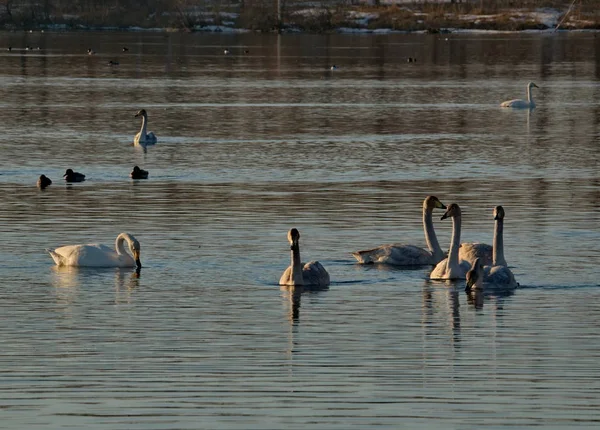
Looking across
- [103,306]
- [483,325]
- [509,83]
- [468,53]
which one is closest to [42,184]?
[103,306]

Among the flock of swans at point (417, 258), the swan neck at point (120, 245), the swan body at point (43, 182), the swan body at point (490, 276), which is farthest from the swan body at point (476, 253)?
the swan body at point (43, 182)

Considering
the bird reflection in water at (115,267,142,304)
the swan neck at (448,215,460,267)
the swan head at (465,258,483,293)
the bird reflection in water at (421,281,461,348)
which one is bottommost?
the bird reflection in water at (421,281,461,348)

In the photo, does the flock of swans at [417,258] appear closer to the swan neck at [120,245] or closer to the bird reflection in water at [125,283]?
the swan neck at [120,245]

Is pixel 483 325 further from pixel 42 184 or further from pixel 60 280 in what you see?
pixel 42 184

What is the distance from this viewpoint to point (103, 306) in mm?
18328

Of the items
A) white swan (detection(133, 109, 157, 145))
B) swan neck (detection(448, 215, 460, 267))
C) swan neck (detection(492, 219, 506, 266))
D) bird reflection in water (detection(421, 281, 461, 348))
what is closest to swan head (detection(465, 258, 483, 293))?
bird reflection in water (detection(421, 281, 461, 348))

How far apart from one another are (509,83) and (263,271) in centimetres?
5078

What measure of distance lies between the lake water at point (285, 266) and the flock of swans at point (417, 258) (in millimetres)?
271

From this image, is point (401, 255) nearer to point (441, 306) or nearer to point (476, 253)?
point (476, 253)

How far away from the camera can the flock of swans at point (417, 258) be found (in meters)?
19.6

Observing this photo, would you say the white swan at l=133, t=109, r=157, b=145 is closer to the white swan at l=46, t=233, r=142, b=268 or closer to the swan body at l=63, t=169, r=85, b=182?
the swan body at l=63, t=169, r=85, b=182

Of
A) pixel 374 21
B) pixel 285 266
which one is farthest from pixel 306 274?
pixel 374 21

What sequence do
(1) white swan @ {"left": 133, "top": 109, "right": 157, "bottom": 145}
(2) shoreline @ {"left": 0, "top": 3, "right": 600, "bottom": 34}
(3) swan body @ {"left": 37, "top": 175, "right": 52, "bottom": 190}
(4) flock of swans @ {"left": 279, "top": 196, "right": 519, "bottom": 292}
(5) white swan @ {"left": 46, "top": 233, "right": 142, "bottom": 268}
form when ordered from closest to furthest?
1. (4) flock of swans @ {"left": 279, "top": 196, "right": 519, "bottom": 292}
2. (5) white swan @ {"left": 46, "top": 233, "right": 142, "bottom": 268}
3. (3) swan body @ {"left": 37, "top": 175, "right": 52, "bottom": 190}
4. (1) white swan @ {"left": 133, "top": 109, "right": 157, "bottom": 145}
5. (2) shoreline @ {"left": 0, "top": 3, "right": 600, "bottom": 34}

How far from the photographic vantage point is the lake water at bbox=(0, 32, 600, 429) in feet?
44.4
